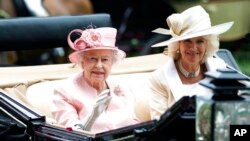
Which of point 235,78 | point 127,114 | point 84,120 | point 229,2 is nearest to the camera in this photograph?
point 235,78

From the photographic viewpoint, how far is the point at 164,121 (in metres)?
4.89

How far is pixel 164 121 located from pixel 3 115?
1.19m

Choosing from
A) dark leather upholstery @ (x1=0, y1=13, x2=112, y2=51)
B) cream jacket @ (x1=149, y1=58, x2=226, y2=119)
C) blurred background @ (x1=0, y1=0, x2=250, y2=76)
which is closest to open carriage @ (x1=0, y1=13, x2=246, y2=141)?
dark leather upholstery @ (x1=0, y1=13, x2=112, y2=51)

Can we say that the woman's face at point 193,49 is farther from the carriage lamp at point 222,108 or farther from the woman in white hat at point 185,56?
the carriage lamp at point 222,108

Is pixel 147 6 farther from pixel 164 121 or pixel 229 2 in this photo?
pixel 164 121

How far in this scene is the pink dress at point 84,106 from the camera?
585 cm

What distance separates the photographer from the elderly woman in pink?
19.3 feet

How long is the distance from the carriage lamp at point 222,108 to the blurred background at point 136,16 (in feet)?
18.8

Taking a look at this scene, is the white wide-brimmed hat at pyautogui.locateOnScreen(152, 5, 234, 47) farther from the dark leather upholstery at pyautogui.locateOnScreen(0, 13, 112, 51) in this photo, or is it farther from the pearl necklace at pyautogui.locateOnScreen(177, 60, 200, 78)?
the dark leather upholstery at pyautogui.locateOnScreen(0, 13, 112, 51)

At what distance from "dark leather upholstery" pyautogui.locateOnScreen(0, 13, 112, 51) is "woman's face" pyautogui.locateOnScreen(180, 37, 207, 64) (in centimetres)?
117

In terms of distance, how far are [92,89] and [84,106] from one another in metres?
0.13

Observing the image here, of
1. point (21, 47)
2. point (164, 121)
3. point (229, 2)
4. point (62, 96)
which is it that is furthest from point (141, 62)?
point (229, 2)

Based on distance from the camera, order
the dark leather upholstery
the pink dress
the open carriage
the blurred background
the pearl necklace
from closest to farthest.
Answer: the open carriage
the pink dress
the pearl necklace
the dark leather upholstery
the blurred background

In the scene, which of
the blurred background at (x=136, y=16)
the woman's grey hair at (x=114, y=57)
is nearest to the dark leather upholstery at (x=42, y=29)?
the woman's grey hair at (x=114, y=57)
